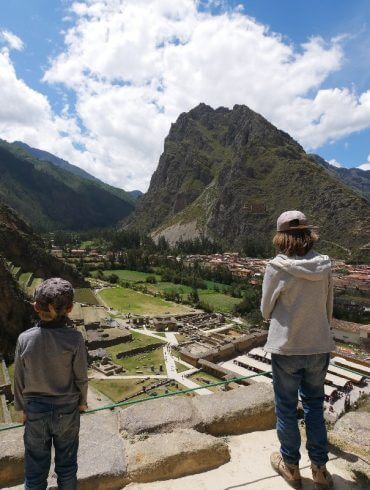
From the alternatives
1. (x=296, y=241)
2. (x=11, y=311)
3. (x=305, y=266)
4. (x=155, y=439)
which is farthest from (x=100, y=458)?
(x=11, y=311)

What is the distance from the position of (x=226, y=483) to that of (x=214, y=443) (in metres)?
0.40

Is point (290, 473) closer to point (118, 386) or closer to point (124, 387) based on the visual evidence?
point (124, 387)

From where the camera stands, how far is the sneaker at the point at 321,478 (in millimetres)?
3115

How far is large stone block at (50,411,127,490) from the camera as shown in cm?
336

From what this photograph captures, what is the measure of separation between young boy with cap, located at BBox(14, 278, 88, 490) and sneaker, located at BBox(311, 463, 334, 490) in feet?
Answer: 6.60

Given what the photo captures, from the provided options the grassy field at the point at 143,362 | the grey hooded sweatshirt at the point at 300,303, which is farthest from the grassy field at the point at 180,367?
the grey hooded sweatshirt at the point at 300,303

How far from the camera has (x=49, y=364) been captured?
278 centimetres

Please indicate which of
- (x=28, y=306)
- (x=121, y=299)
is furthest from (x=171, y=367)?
(x=121, y=299)

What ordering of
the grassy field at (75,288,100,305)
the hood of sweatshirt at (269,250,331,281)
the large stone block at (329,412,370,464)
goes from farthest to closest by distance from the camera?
the grassy field at (75,288,100,305), the large stone block at (329,412,370,464), the hood of sweatshirt at (269,250,331,281)

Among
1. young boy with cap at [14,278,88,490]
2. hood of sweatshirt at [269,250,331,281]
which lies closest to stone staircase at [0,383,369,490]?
young boy with cap at [14,278,88,490]

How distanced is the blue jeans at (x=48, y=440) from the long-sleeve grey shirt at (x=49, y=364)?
0.08 meters

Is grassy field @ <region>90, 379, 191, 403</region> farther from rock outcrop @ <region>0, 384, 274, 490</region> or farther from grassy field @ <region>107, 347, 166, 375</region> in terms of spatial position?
rock outcrop @ <region>0, 384, 274, 490</region>

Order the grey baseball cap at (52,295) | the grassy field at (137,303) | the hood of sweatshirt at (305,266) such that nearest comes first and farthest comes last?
1. the grey baseball cap at (52,295)
2. the hood of sweatshirt at (305,266)
3. the grassy field at (137,303)

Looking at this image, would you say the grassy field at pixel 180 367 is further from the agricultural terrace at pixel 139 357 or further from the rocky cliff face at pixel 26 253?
the rocky cliff face at pixel 26 253
